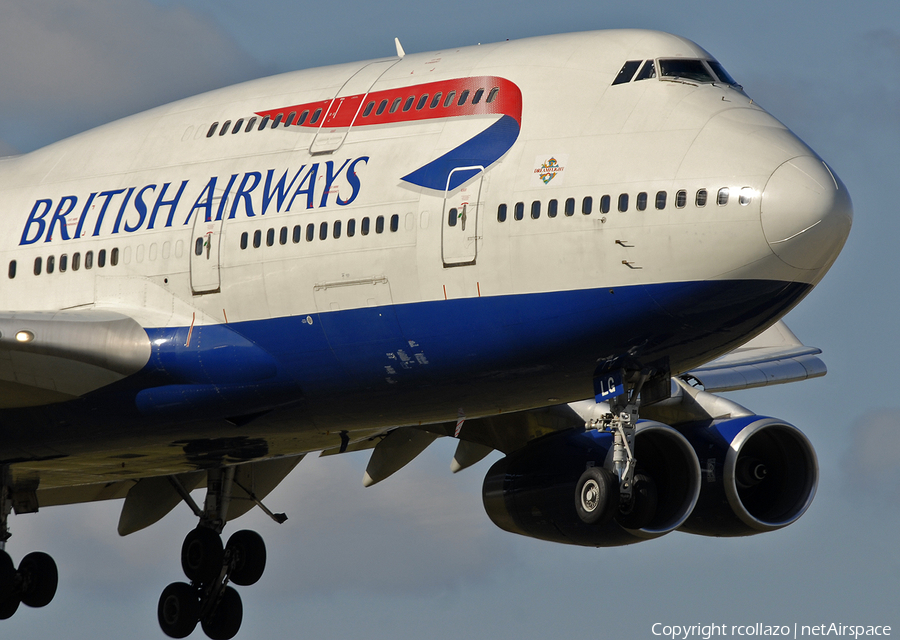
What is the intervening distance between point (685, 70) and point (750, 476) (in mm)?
7993

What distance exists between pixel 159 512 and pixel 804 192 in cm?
1496

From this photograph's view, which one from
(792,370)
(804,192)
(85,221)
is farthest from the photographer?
(792,370)

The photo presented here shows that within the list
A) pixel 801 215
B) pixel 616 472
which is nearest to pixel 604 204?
pixel 801 215

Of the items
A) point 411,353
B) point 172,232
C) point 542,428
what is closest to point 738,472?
point 542,428

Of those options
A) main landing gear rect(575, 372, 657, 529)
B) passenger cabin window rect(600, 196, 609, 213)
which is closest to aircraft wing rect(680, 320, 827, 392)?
main landing gear rect(575, 372, 657, 529)

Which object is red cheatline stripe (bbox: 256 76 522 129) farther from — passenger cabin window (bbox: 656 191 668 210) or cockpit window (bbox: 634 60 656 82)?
passenger cabin window (bbox: 656 191 668 210)

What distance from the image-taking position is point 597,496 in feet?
65.1

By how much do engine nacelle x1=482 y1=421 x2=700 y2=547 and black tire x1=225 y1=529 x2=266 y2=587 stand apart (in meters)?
5.42

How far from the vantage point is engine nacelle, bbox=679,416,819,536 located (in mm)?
25609

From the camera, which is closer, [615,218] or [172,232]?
[615,218]

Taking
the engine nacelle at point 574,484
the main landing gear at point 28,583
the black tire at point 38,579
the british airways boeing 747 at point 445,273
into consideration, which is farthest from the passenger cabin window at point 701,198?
the black tire at point 38,579

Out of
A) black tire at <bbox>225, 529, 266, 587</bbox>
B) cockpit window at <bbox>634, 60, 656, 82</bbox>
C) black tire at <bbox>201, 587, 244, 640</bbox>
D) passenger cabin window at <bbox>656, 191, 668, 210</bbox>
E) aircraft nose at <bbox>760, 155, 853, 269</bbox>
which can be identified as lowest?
black tire at <bbox>201, 587, 244, 640</bbox>

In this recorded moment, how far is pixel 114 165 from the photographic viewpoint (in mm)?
24000

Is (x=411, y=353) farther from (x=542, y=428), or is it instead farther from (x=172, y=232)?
(x=542, y=428)
